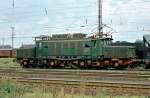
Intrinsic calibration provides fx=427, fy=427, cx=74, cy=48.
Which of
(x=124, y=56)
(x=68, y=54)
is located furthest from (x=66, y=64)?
(x=124, y=56)

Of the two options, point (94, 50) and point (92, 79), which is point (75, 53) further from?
point (92, 79)

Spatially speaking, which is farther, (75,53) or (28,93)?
(75,53)

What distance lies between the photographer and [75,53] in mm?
39875

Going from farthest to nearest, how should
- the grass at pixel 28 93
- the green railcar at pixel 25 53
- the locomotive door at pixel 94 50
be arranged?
the green railcar at pixel 25 53, the locomotive door at pixel 94 50, the grass at pixel 28 93

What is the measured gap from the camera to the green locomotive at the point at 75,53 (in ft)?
123

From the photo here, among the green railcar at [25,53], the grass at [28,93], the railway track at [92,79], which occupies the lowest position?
the railway track at [92,79]

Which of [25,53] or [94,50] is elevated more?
[94,50]

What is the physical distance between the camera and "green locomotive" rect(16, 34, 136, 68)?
37625mm

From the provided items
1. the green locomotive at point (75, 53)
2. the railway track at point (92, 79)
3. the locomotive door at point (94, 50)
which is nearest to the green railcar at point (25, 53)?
the green locomotive at point (75, 53)

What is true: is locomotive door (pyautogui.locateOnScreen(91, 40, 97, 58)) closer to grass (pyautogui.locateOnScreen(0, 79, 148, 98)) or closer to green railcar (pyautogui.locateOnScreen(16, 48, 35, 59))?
green railcar (pyautogui.locateOnScreen(16, 48, 35, 59))

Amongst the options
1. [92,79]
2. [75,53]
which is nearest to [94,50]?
[75,53]

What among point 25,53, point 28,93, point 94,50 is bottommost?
point 28,93

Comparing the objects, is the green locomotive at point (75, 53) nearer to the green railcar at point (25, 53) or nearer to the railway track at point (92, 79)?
the green railcar at point (25, 53)

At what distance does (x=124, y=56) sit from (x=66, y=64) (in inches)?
232
